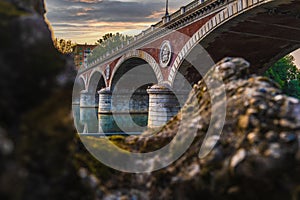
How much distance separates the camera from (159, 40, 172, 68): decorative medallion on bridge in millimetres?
17413

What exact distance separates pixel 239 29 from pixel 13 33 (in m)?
13.9

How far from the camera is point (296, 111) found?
1.44 meters

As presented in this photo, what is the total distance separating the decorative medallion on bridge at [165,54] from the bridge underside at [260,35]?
2454mm

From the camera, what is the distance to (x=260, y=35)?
15.0 m

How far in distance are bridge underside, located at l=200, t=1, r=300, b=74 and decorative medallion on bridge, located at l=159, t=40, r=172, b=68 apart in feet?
8.05

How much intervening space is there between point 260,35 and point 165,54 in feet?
18.2

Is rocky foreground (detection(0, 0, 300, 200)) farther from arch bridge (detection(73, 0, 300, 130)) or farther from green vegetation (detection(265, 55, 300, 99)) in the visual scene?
green vegetation (detection(265, 55, 300, 99))

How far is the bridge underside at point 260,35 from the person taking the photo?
11.8m

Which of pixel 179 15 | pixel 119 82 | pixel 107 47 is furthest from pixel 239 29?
pixel 107 47

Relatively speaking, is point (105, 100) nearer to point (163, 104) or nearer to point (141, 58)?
point (141, 58)

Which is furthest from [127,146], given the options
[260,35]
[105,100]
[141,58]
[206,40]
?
[105,100]

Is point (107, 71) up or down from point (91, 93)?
up

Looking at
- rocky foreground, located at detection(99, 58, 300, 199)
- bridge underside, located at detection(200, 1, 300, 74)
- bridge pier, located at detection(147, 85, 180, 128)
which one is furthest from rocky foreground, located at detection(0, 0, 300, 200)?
bridge pier, located at detection(147, 85, 180, 128)

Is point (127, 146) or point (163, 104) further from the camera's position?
point (163, 104)
